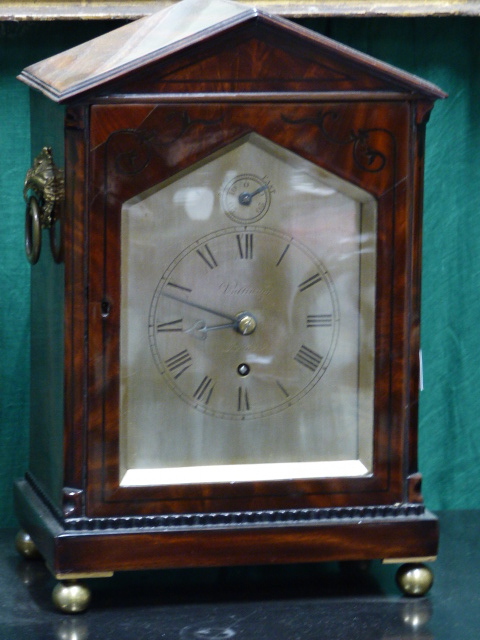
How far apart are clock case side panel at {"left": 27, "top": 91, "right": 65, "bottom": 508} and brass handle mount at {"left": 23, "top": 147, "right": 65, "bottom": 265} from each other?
0.01m

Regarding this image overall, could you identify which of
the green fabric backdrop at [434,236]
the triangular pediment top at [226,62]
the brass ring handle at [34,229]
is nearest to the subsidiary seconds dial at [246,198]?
the triangular pediment top at [226,62]

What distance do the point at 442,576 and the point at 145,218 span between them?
2.05 ft

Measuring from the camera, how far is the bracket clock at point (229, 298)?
4.83 feet

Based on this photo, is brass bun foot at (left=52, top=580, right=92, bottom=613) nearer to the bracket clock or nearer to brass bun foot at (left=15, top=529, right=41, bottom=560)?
the bracket clock

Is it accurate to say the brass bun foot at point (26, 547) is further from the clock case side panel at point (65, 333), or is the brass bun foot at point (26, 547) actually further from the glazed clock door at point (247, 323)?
the glazed clock door at point (247, 323)

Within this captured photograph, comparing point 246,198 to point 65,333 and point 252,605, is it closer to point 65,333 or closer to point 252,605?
point 65,333

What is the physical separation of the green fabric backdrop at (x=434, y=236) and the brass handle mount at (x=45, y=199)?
0.27 m

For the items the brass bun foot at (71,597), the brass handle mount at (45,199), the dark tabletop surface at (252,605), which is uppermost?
the brass handle mount at (45,199)

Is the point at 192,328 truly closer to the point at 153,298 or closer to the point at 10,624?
the point at 153,298

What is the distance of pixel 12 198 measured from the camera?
73.2 inches

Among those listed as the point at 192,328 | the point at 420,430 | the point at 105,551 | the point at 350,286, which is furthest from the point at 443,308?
the point at 105,551

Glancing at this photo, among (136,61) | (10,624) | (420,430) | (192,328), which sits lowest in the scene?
(10,624)

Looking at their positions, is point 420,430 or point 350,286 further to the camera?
point 420,430

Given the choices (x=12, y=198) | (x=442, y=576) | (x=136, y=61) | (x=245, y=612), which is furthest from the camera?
(x=12, y=198)
